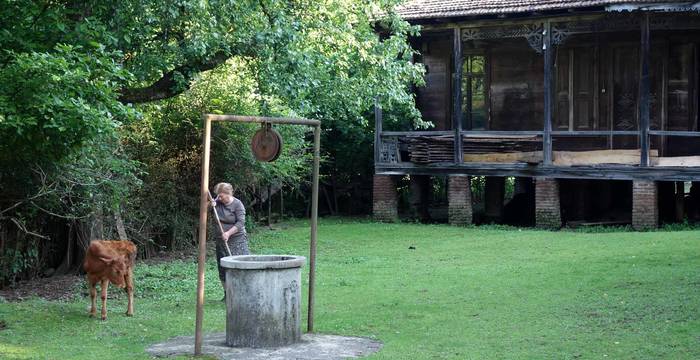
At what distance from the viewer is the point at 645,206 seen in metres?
21.2

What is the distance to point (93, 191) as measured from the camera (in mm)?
14484

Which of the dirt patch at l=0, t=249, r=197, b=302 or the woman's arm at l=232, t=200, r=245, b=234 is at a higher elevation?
the woman's arm at l=232, t=200, r=245, b=234

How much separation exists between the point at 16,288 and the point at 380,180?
1150cm

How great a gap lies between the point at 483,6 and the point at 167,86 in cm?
1024

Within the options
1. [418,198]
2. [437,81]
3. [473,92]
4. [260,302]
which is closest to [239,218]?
[260,302]

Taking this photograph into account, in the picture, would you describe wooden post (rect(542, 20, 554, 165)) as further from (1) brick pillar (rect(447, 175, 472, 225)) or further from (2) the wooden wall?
(2) the wooden wall

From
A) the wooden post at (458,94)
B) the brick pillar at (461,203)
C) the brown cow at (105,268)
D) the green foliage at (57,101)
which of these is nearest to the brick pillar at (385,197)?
the brick pillar at (461,203)

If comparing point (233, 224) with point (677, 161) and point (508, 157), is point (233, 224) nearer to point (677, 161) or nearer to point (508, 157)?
point (508, 157)

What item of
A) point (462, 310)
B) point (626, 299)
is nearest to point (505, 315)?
point (462, 310)

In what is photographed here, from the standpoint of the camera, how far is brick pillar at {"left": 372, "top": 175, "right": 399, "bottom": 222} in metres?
25.0

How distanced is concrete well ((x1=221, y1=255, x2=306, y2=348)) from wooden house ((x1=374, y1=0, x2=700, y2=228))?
1286cm

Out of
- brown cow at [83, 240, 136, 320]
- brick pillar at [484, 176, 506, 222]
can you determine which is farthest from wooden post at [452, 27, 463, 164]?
brown cow at [83, 240, 136, 320]

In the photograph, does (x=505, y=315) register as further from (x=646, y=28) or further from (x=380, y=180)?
(x=380, y=180)

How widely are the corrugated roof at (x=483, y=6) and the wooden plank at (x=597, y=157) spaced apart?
335 centimetres
